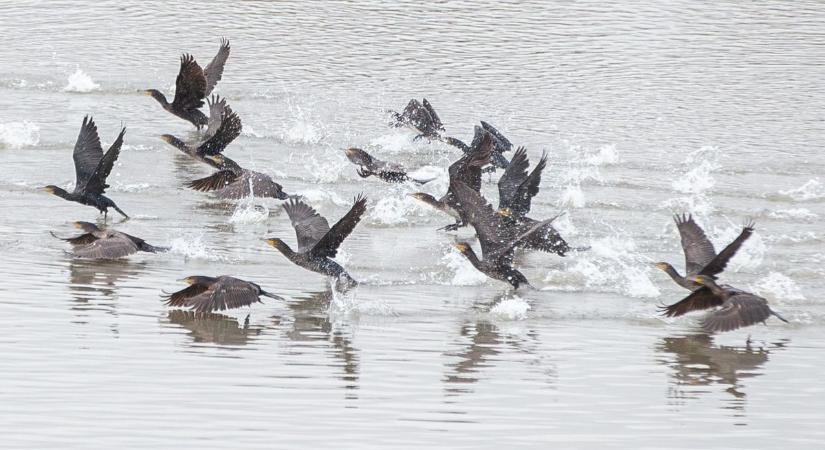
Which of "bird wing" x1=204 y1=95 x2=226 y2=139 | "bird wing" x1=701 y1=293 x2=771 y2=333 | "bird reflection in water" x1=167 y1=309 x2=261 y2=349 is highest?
"bird wing" x1=204 y1=95 x2=226 y2=139

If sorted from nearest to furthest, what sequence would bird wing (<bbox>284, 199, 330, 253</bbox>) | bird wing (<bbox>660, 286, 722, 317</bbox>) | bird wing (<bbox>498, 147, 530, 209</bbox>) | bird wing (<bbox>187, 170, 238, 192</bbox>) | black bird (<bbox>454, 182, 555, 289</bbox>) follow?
bird wing (<bbox>660, 286, 722, 317</bbox>), black bird (<bbox>454, 182, 555, 289</bbox>), bird wing (<bbox>284, 199, 330, 253</bbox>), bird wing (<bbox>498, 147, 530, 209</bbox>), bird wing (<bbox>187, 170, 238, 192</bbox>)

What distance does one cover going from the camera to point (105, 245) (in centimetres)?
1189

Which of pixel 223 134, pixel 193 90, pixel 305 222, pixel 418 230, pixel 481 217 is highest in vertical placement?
pixel 193 90

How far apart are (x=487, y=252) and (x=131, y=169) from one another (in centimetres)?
626

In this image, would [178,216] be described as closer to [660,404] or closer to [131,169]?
[131,169]

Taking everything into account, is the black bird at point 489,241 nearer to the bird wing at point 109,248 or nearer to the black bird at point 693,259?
the black bird at point 693,259

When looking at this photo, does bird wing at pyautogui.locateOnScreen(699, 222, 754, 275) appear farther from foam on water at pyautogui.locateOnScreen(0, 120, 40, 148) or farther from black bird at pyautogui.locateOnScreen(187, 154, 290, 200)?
foam on water at pyautogui.locateOnScreen(0, 120, 40, 148)

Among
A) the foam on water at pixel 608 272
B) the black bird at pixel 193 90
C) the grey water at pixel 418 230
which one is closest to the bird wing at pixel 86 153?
the grey water at pixel 418 230

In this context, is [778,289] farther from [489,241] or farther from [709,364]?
[489,241]

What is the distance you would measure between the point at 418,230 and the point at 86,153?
3522 millimetres

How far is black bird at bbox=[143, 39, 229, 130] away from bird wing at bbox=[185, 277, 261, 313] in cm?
760

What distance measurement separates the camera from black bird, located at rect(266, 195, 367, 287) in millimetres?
10680

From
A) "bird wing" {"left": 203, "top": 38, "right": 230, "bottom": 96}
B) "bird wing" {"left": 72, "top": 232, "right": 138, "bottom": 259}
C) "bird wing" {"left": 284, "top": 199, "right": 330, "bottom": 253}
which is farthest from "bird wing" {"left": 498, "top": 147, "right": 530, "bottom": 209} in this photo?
"bird wing" {"left": 203, "top": 38, "right": 230, "bottom": 96}

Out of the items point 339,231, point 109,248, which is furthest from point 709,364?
point 109,248
